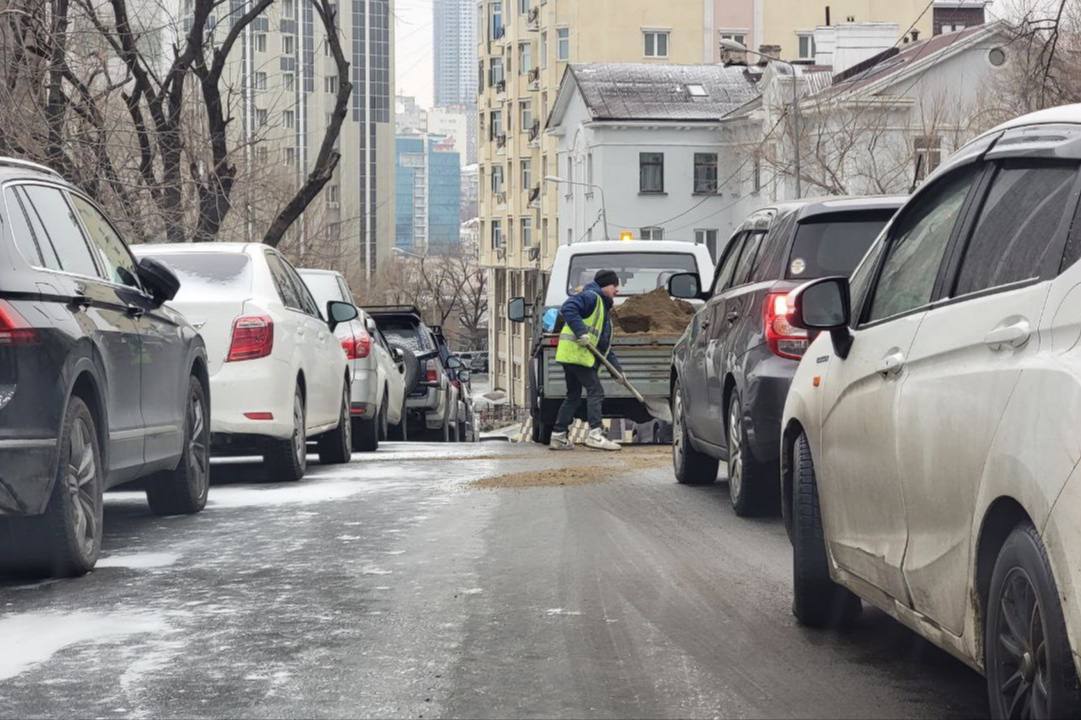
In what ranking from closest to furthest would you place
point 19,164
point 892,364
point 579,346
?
point 892,364
point 19,164
point 579,346

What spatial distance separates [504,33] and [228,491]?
85237 mm

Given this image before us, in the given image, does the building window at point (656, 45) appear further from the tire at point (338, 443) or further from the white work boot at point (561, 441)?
the tire at point (338, 443)

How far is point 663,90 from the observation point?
69.8m

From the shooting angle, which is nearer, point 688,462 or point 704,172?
point 688,462

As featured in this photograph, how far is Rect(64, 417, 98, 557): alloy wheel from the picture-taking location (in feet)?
24.2

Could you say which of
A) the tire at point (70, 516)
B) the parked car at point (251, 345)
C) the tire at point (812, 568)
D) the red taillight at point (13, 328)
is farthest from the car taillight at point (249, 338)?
the tire at point (812, 568)

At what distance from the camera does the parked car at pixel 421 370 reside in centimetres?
2578

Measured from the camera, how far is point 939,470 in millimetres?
4617

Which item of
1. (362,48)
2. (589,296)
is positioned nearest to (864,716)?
(589,296)

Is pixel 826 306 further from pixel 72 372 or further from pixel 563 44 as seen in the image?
pixel 563 44

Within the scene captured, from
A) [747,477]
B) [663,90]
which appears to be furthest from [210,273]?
[663,90]

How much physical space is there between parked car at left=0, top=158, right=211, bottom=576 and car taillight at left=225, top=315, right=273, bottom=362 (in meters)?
1.84

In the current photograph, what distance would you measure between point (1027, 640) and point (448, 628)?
8.88ft

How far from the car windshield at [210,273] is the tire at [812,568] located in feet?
20.0
